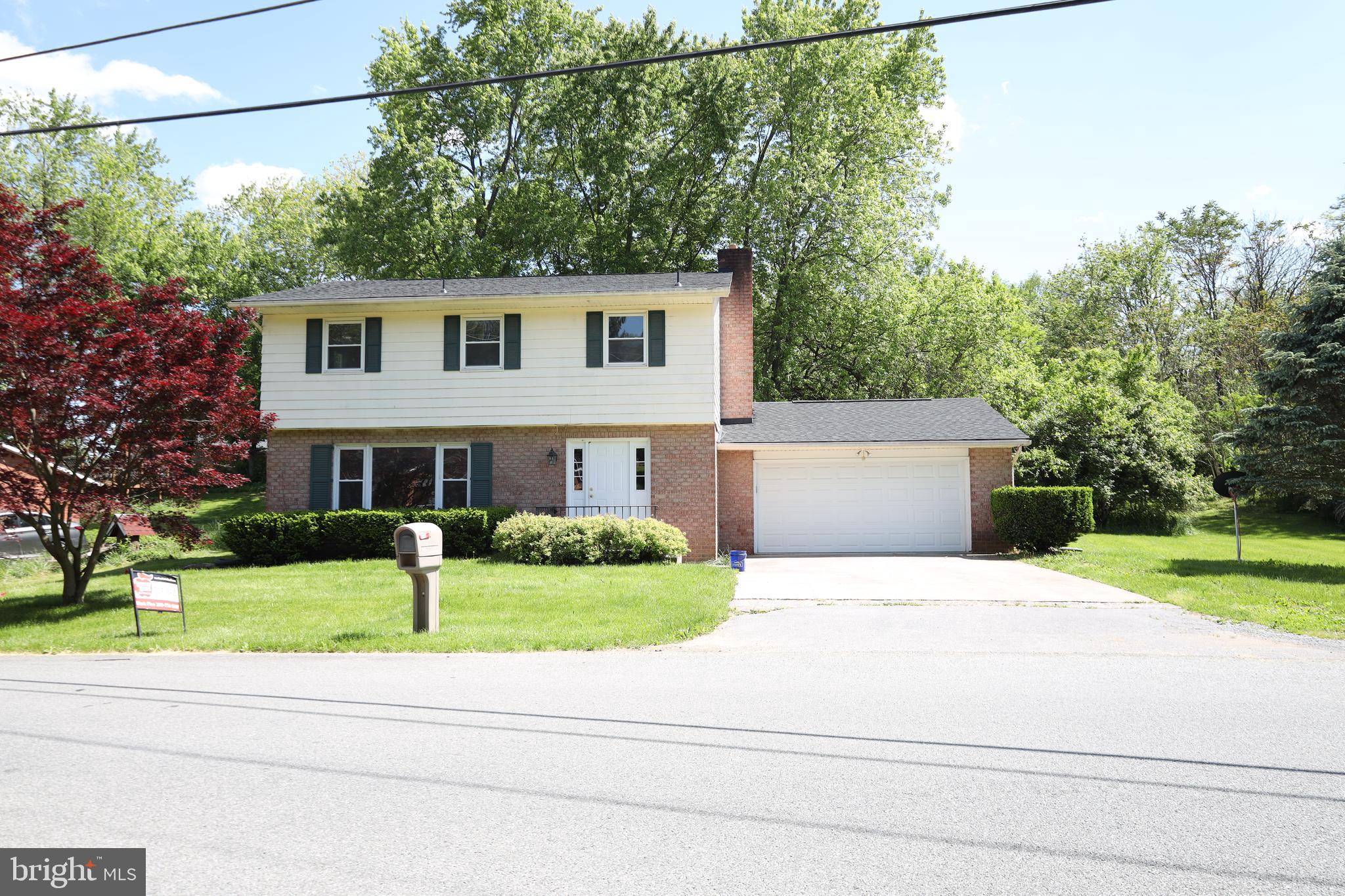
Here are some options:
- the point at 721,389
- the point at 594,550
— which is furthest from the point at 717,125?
the point at 594,550

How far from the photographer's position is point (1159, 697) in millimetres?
6438

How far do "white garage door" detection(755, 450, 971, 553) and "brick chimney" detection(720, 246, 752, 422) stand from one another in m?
2.23

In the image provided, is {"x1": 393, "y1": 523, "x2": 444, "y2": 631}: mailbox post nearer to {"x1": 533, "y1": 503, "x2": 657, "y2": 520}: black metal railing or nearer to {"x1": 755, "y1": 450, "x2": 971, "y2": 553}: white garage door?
{"x1": 533, "y1": 503, "x2": 657, "y2": 520}: black metal railing

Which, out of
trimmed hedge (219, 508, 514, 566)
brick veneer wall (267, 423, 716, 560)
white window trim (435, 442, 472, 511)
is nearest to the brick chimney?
brick veneer wall (267, 423, 716, 560)

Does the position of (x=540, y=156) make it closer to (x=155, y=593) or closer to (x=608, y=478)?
(x=608, y=478)

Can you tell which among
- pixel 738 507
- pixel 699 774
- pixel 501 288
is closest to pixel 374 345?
pixel 501 288

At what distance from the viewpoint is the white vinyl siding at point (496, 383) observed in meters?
18.9

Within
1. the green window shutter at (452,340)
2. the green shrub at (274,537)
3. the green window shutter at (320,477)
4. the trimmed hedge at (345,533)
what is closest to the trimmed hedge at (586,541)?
the trimmed hedge at (345,533)

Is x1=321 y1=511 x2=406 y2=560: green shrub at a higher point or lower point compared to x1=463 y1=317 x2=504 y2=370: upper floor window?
lower

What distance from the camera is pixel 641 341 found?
19109 millimetres

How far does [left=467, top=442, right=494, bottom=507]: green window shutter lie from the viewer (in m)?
19.2

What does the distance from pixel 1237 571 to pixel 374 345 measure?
18.0 metres

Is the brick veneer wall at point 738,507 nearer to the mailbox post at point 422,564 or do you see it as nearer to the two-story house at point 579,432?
the two-story house at point 579,432

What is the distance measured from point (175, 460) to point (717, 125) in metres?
25.4
